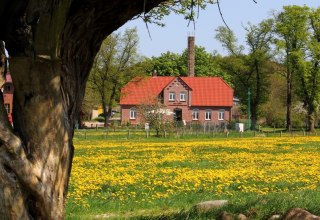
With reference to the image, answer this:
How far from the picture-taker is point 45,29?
4348 mm

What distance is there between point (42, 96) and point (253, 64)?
82.8 m

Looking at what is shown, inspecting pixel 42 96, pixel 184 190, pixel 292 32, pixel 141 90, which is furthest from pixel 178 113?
pixel 42 96

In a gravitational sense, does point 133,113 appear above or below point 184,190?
above

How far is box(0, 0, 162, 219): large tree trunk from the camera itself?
14.0 ft

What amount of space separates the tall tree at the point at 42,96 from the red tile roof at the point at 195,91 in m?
86.3

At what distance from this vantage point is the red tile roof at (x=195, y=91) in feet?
302

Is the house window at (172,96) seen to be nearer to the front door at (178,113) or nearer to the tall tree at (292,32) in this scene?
the front door at (178,113)

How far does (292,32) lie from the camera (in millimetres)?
73312

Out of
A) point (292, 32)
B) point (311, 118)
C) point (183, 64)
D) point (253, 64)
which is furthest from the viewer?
point (183, 64)

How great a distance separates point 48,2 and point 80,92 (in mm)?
907

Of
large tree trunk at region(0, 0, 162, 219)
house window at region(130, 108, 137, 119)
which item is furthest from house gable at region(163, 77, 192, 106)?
large tree trunk at region(0, 0, 162, 219)

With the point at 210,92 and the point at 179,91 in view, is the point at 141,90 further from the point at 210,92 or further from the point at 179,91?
the point at 210,92

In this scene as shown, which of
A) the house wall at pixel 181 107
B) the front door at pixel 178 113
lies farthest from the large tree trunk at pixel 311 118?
the front door at pixel 178 113

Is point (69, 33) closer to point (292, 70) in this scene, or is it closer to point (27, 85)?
point (27, 85)
